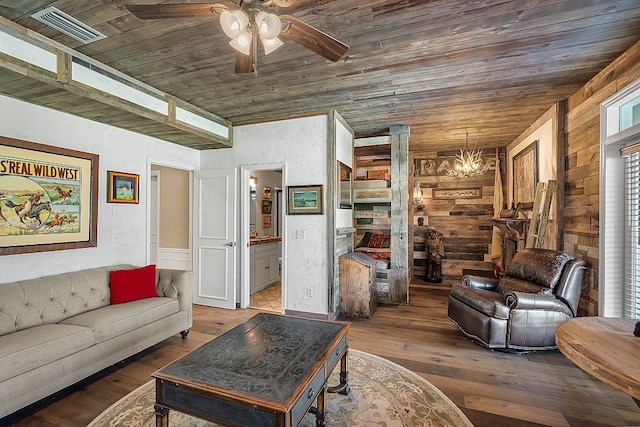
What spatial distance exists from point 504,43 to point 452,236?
458cm

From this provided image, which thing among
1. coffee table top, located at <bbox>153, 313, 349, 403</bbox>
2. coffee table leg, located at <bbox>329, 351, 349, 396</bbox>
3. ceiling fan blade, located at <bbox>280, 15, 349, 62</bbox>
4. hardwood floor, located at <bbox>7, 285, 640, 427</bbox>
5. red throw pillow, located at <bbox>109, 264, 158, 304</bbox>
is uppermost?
ceiling fan blade, located at <bbox>280, 15, 349, 62</bbox>

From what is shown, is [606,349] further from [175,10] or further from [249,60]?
[175,10]

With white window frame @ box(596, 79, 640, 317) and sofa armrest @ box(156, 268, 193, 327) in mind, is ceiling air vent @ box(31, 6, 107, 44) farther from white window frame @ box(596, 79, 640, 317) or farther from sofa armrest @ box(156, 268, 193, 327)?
white window frame @ box(596, 79, 640, 317)

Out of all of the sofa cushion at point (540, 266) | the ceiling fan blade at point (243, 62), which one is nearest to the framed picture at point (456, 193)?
the sofa cushion at point (540, 266)

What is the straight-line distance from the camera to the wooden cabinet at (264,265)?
5.18m

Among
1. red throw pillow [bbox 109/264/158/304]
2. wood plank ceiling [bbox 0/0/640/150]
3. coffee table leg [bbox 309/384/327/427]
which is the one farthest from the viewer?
red throw pillow [bbox 109/264/158/304]

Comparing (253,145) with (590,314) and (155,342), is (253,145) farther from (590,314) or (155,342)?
(590,314)

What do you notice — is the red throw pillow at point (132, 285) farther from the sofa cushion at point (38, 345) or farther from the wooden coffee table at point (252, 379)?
the wooden coffee table at point (252, 379)

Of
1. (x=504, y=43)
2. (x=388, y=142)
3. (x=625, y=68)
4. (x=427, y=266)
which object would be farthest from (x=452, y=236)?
(x=504, y=43)

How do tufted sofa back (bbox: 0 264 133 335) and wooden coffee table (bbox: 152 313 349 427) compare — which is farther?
tufted sofa back (bbox: 0 264 133 335)

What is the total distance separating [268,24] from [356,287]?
3.26 meters

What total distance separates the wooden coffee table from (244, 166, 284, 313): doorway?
2344 mm

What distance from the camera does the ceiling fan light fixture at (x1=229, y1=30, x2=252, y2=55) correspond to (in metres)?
1.69

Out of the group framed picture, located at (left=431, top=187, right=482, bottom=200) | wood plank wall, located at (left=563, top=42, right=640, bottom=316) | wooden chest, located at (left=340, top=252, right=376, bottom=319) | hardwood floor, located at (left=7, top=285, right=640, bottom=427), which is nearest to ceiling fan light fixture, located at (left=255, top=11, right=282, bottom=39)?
hardwood floor, located at (left=7, top=285, right=640, bottom=427)
